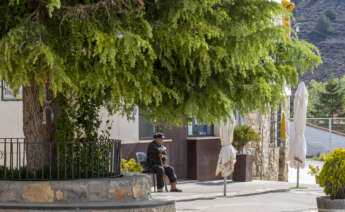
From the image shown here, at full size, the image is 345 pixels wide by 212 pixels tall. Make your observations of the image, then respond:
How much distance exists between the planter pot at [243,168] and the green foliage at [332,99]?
47.2m

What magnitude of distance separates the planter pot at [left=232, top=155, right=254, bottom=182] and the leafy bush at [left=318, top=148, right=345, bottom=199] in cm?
833

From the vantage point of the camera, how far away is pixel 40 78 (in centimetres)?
623

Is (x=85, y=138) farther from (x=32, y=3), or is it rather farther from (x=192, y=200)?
(x=192, y=200)

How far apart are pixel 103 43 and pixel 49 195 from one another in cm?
215

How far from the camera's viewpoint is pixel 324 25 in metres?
101

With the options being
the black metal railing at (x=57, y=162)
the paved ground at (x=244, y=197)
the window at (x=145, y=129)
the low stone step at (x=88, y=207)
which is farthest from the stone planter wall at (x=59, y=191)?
the window at (x=145, y=129)

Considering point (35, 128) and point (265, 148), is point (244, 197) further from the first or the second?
point (35, 128)

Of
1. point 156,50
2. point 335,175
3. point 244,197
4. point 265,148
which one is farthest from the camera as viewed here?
point 265,148

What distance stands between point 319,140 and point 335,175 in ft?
112

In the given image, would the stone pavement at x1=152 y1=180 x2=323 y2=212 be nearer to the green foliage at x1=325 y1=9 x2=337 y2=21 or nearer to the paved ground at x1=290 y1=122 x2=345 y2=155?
the paved ground at x1=290 y1=122 x2=345 y2=155

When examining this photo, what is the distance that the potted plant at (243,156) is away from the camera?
17.8 metres

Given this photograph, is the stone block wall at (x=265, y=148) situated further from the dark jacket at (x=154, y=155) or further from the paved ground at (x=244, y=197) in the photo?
the dark jacket at (x=154, y=155)

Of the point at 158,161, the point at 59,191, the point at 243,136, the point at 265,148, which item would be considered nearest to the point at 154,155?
the point at 158,161

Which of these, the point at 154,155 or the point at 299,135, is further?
the point at 299,135
